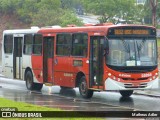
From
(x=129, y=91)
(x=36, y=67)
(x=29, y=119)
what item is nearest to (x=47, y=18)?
(x=36, y=67)

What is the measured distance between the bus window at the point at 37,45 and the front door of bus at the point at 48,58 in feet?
1.34

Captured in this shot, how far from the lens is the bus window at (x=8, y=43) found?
2917cm

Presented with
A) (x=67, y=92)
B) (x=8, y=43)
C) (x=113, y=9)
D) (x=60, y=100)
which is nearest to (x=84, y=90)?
(x=60, y=100)

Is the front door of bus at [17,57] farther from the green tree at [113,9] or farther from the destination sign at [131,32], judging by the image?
the green tree at [113,9]

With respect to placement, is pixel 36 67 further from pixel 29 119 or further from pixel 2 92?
pixel 29 119

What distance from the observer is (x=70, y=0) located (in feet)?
280

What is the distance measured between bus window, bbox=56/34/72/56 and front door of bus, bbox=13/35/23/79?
4083 millimetres

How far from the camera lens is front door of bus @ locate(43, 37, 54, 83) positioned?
2528cm

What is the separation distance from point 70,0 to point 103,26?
6431cm

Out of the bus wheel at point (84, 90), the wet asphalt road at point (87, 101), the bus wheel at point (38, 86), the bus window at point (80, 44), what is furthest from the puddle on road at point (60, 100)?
the bus window at point (80, 44)

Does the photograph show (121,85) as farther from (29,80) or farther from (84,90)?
(29,80)

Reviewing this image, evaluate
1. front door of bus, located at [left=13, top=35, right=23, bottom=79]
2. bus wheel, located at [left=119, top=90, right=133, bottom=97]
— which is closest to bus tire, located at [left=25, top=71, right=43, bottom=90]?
front door of bus, located at [left=13, top=35, right=23, bottom=79]

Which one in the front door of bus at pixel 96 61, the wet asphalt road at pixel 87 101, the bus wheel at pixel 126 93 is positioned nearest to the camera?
the wet asphalt road at pixel 87 101

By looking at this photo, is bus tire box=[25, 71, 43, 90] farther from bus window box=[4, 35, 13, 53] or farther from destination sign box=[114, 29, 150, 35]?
destination sign box=[114, 29, 150, 35]
